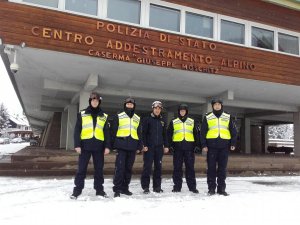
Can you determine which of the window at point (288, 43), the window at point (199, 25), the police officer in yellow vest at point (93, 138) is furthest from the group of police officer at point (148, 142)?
the window at point (288, 43)

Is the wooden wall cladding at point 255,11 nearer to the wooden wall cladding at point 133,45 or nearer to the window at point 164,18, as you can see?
the window at point 164,18

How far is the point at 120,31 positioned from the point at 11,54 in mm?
3202

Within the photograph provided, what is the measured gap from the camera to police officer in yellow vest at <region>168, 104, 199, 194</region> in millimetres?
6809

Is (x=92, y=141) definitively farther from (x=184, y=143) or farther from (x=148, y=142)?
(x=184, y=143)

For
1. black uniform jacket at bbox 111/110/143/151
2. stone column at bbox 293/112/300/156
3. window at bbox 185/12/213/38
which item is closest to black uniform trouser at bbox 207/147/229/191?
black uniform jacket at bbox 111/110/143/151

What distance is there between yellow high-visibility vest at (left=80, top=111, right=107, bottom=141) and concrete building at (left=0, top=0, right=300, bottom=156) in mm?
3840

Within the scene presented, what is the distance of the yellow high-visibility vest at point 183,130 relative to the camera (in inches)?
270

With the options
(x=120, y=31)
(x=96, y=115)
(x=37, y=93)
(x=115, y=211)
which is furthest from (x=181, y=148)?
(x=37, y=93)

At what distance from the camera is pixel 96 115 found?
19.9ft

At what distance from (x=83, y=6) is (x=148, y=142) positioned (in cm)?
508

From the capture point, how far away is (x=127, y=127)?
627 centimetres

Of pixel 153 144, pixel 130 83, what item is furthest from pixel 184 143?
pixel 130 83

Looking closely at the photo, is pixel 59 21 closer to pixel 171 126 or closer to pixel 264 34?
pixel 171 126

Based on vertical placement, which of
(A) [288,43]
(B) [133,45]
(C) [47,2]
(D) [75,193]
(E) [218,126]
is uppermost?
(A) [288,43]
